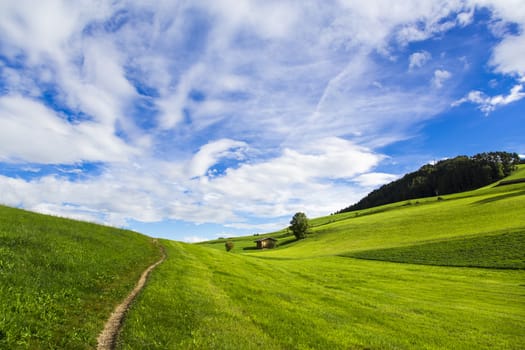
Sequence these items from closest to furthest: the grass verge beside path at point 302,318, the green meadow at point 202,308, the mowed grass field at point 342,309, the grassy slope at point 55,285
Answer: the grassy slope at point 55,285 → the green meadow at point 202,308 → the grass verge beside path at point 302,318 → the mowed grass field at point 342,309

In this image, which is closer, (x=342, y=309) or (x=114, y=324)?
(x=114, y=324)

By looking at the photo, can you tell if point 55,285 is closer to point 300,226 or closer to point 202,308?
point 202,308

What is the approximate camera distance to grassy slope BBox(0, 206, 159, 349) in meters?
11.1

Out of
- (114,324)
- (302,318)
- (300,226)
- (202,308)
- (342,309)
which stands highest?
(300,226)

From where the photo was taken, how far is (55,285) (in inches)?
611

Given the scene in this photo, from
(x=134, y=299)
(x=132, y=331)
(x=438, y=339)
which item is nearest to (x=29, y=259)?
(x=134, y=299)

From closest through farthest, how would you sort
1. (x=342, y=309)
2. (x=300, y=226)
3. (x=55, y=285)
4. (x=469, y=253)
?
(x=55, y=285), (x=342, y=309), (x=469, y=253), (x=300, y=226)

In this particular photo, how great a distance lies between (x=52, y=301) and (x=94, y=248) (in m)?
12.6

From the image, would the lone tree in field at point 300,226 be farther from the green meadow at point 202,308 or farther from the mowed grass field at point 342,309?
the green meadow at point 202,308

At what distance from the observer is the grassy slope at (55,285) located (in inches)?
439

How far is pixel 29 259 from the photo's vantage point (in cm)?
1739

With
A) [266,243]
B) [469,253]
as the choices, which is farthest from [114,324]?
[266,243]

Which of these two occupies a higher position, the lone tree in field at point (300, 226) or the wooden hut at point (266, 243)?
the lone tree in field at point (300, 226)

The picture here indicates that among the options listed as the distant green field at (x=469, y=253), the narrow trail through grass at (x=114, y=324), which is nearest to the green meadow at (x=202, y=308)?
the narrow trail through grass at (x=114, y=324)
